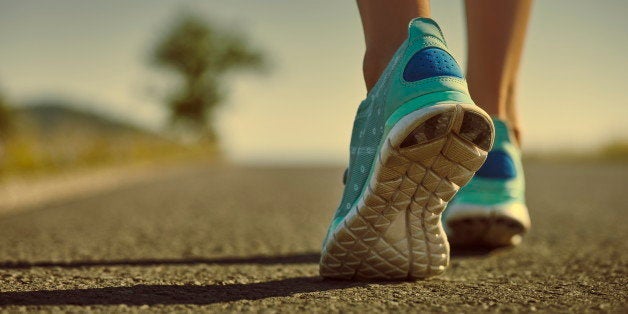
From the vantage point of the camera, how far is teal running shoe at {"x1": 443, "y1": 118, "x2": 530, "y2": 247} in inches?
73.0

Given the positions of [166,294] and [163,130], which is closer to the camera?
[166,294]

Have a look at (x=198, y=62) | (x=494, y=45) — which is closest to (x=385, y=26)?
(x=494, y=45)

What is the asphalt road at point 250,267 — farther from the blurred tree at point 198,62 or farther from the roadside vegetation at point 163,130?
the blurred tree at point 198,62

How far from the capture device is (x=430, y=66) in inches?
49.8

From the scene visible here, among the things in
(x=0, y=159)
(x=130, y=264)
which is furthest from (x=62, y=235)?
(x=0, y=159)

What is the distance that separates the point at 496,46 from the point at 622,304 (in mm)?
1004

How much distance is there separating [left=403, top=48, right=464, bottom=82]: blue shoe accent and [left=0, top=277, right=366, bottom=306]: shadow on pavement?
45cm

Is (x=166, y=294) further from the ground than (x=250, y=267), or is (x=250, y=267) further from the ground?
Result: (x=166, y=294)

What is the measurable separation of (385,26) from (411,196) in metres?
0.40

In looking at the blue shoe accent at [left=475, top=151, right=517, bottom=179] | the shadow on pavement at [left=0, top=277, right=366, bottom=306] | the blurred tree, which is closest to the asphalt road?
the shadow on pavement at [left=0, top=277, right=366, bottom=306]

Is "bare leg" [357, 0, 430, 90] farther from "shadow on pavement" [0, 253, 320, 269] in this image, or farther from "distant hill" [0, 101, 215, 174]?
"distant hill" [0, 101, 215, 174]

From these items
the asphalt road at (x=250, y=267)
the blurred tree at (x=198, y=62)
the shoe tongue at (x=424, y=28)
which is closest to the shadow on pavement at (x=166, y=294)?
the asphalt road at (x=250, y=267)

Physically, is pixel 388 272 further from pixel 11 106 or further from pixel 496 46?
pixel 11 106

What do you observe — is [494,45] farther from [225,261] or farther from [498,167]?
[225,261]
